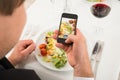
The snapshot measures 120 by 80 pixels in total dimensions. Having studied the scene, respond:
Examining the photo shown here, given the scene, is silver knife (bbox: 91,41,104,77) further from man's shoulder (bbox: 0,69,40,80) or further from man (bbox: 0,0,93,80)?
man's shoulder (bbox: 0,69,40,80)

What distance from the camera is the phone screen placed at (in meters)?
0.93

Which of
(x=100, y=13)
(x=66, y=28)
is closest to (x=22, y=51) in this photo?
(x=66, y=28)

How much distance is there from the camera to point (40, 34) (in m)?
1.00

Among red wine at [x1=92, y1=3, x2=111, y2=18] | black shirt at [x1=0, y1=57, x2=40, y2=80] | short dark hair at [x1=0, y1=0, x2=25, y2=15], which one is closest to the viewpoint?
short dark hair at [x1=0, y1=0, x2=25, y2=15]

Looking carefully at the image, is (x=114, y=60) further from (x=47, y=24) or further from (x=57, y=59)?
(x=47, y=24)

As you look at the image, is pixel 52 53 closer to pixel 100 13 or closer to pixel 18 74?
pixel 18 74

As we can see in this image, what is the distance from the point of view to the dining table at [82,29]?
0.88 meters

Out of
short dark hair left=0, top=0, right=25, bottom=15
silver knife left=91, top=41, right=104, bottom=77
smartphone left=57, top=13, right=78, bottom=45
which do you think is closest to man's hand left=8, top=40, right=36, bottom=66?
smartphone left=57, top=13, right=78, bottom=45

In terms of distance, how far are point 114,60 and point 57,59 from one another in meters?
0.22

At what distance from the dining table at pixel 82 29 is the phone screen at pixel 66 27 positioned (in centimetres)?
8

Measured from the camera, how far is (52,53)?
3.00 ft

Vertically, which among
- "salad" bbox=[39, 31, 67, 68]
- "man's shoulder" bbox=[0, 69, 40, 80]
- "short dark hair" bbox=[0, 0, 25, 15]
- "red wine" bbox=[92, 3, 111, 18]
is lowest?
"man's shoulder" bbox=[0, 69, 40, 80]

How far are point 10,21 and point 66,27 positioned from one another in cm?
42

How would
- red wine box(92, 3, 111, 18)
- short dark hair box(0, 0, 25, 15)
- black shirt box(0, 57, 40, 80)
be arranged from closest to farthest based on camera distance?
short dark hair box(0, 0, 25, 15)
black shirt box(0, 57, 40, 80)
red wine box(92, 3, 111, 18)
